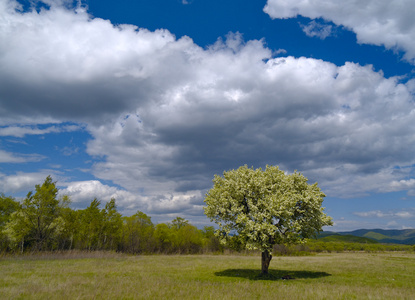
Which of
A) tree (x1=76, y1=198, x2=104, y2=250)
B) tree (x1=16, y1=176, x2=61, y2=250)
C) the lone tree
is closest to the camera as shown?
the lone tree

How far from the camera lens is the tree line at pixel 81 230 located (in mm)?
51062

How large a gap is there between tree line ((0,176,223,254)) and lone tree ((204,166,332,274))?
133ft

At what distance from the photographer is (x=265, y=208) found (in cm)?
2772

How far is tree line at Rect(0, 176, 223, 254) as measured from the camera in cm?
5106

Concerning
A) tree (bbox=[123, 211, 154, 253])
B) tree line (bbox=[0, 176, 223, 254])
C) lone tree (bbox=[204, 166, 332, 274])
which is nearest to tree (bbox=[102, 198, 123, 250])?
tree line (bbox=[0, 176, 223, 254])

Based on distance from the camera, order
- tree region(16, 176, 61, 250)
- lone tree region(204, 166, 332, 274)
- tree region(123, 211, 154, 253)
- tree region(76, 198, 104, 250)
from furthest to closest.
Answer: tree region(123, 211, 154, 253) → tree region(76, 198, 104, 250) → tree region(16, 176, 61, 250) → lone tree region(204, 166, 332, 274)

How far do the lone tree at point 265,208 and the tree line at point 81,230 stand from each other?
40.5 meters

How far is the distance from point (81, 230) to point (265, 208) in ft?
189

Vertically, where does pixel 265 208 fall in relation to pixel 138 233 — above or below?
above

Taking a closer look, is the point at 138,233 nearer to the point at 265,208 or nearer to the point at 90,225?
the point at 90,225

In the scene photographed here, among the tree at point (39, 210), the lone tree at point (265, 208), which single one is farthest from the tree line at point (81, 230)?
the lone tree at point (265, 208)

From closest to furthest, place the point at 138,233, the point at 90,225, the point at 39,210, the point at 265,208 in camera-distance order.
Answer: the point at 265,208, the point at 39,210, the point at 90,225, the point at 138,233

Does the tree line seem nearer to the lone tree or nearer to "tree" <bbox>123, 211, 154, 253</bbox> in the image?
"tree" <bbox>123, 211, 154, 253</bbox>

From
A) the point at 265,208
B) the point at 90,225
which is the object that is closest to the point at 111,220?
the point at 90,225
